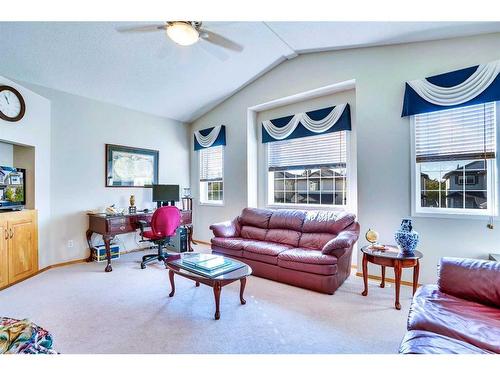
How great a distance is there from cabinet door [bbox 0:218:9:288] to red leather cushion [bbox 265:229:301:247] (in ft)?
11.0

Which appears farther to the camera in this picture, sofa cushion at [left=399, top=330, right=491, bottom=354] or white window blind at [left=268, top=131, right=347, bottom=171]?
white window blind at [left=268, top=131, right=347, bottom=171]

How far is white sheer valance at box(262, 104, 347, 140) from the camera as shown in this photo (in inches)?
147

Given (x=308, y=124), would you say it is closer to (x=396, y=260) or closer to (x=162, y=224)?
(x=396, y=260)

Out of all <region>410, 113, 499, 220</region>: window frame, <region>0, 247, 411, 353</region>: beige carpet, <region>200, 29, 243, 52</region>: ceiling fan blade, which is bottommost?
<region>0, 247, 411, 353</region>: beige carpet

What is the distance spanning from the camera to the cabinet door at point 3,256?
9.61ft

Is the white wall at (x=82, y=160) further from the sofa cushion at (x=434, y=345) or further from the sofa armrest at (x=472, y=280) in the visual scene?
the sofa armrest at (x=472, y=280)

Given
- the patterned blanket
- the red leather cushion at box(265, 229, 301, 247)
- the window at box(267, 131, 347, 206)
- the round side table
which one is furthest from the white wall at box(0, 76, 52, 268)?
the round side table

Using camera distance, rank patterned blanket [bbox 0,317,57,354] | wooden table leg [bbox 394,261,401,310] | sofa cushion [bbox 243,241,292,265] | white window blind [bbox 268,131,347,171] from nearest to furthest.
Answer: patterned blanket [bbox 0,317,57,354] < wooden table leg [bbox 394,261,401,310] < sofa cushion [bbox 243,241,292,265] < white window blind [bbox 268,131,347,171]

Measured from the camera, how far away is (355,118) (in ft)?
11.7

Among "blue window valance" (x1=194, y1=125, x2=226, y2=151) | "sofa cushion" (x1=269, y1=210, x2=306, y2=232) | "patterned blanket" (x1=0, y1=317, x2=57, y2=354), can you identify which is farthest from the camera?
"blue window valance" (x1=194, y1=125, x2=226, y2=151)

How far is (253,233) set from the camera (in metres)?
3.96

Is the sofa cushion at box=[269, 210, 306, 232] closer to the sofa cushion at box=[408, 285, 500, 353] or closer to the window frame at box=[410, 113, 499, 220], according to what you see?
the window frame at box=[410, 113, 499, 220]

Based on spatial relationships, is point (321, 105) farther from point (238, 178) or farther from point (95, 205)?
point (95, 205)
